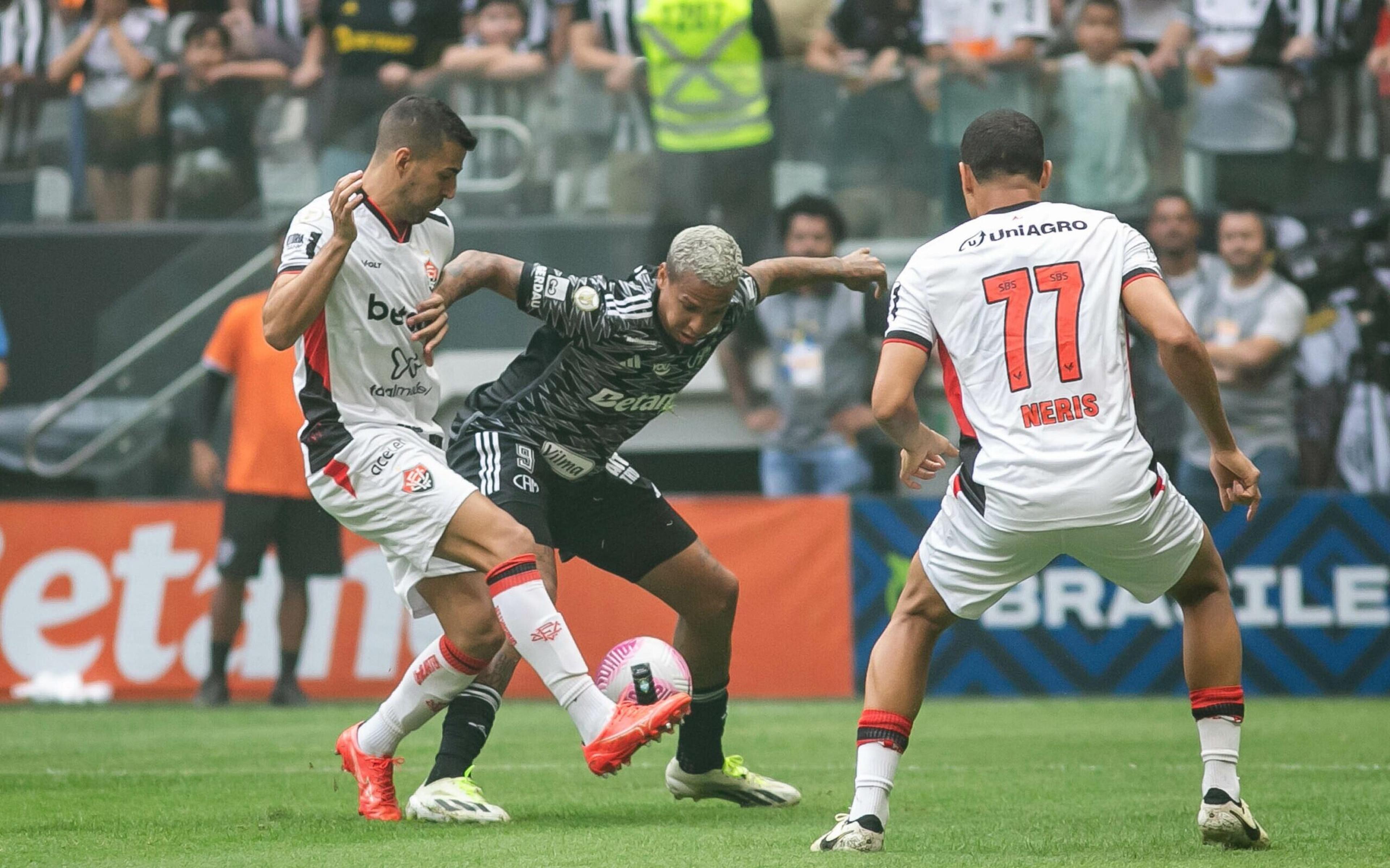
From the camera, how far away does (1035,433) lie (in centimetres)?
504

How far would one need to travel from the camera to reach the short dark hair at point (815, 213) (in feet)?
38.0

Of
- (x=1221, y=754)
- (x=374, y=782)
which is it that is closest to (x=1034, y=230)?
(x=1221, y=754)

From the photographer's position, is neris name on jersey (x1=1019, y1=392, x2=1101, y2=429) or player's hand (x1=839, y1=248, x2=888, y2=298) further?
player's hand (x1=839, y1=248, x2=888, y2=298)

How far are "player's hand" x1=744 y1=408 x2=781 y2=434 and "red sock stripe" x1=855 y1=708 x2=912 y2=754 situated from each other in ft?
23.0

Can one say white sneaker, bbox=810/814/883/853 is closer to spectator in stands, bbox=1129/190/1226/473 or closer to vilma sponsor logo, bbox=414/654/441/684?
vilma sponsor logo, bbox=414/654/441/684

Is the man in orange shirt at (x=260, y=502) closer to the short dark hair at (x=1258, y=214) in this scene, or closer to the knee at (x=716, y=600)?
the knee at (x=716, y=600)

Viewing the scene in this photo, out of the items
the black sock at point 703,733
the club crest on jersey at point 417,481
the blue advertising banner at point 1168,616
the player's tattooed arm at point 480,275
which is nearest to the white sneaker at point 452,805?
the black sock at point 703,733

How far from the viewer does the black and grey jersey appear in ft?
20.1

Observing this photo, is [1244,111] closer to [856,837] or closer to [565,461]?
[565,461]

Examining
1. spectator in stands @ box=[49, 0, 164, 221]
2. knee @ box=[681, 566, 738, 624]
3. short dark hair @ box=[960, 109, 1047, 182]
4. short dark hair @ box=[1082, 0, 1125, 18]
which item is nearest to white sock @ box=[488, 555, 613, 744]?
knee @ box=[681, 566, 738, 624]

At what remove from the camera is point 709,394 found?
12.8 metres

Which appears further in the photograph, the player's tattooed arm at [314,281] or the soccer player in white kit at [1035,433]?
the player's tattooed arm at [314,281]

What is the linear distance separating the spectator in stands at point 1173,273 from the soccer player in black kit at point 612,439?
17.9ft

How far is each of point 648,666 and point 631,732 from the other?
534 millimetres
